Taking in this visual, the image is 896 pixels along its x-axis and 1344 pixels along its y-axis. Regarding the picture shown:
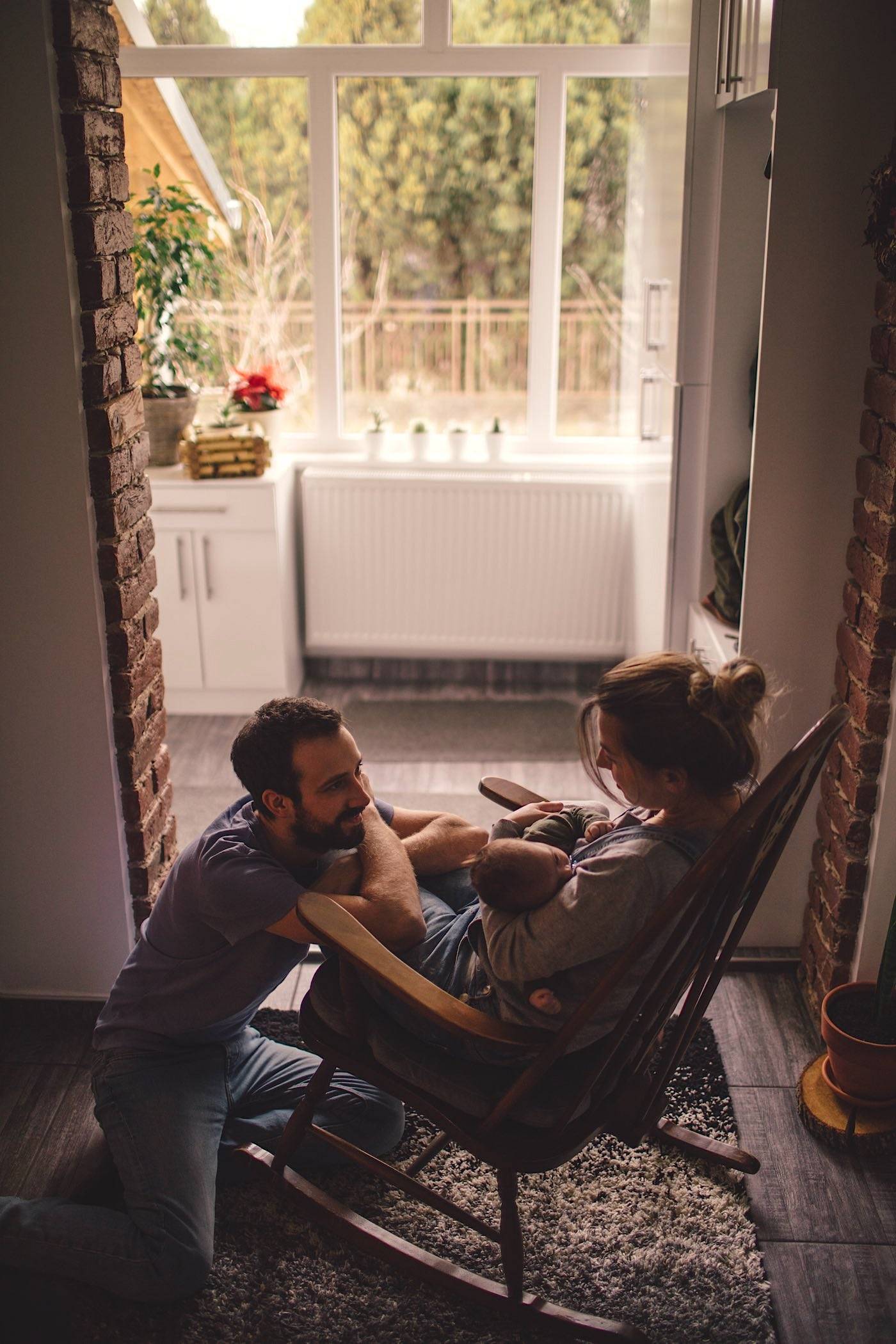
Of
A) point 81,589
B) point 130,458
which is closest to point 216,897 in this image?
point 81,589

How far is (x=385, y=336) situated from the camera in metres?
4.30

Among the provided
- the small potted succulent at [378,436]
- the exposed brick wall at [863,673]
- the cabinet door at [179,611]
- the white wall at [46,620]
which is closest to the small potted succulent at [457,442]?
the small potted succulent at [378,436]

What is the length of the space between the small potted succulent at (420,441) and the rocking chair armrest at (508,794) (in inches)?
95.5

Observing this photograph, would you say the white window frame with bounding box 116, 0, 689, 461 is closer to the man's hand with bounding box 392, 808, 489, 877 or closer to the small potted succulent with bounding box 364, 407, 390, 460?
the small potted succulent with bounding box 364, 407, 390, 460

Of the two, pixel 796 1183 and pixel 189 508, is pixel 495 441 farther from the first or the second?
pixel 796 1183

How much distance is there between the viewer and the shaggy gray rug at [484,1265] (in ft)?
5.90

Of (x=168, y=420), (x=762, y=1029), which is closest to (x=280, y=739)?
(x=762, y=1029)

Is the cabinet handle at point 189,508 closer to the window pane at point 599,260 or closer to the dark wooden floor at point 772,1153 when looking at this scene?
the window pane at point 599,260

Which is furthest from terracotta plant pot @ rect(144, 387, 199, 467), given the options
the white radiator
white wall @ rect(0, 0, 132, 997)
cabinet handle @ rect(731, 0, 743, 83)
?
cabinet handle @ rect(731, 0, 743, 83)

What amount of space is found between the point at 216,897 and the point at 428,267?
2951mm

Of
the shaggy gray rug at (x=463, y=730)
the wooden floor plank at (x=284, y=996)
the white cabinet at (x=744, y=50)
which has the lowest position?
the wooden floor plank at (x=284, y=996)

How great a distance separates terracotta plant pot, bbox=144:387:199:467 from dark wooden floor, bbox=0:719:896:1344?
2020mm

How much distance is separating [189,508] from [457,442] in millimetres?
991

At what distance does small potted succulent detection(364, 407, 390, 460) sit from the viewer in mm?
4277
